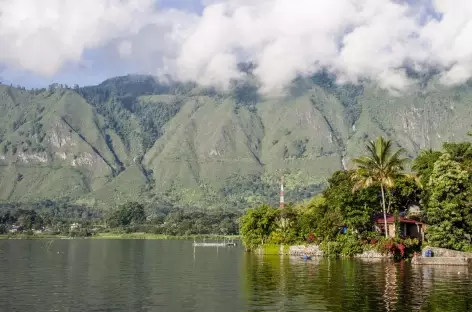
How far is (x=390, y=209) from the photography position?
9119 centimetres

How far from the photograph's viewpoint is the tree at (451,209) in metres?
72.4

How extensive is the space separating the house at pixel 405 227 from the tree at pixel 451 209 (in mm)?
13335

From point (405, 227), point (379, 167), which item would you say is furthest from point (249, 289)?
point (405, 227)

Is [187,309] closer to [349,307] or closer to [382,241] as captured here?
[349,307]

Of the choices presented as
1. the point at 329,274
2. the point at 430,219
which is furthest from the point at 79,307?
the point at 430,219

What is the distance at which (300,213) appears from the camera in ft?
343

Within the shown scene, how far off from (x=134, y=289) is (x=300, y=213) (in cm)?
5711

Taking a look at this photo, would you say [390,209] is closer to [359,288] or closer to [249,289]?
[359,288]

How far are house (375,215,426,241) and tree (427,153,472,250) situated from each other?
13.3 meters

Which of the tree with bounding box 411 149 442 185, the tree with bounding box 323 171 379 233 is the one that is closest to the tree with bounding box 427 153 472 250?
the tree with bounding box 411 149 442 185

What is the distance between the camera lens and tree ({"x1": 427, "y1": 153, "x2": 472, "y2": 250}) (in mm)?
72438

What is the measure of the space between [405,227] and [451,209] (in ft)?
59.5

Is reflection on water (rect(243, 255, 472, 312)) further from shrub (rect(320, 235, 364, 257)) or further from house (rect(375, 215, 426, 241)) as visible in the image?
house (rect(375, 215, 426, 241))

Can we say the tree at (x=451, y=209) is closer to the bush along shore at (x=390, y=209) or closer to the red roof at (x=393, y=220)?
the bush along shore at (x=390, y=209)
